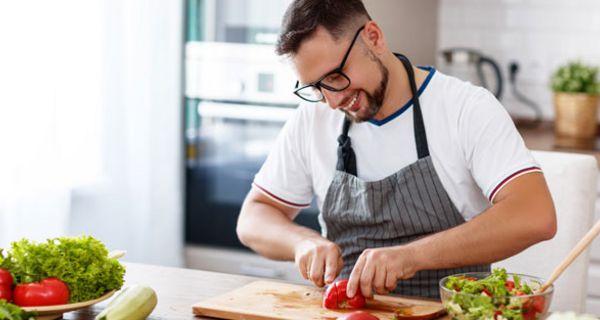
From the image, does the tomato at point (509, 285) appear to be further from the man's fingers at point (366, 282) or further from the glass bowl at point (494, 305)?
the man's fingers at point (366, 282)

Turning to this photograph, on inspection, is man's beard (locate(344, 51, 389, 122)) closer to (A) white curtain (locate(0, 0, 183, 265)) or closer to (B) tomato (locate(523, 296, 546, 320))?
(B) tomato (locate(523, 296, 546, 320))

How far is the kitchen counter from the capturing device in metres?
3.33

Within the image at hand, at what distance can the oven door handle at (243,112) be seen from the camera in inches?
151

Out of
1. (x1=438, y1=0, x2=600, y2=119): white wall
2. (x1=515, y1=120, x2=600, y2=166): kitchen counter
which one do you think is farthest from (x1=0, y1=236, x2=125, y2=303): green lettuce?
(x1=438, y1=0, x2=600, y2=119): white wall

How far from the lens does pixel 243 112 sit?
392cm

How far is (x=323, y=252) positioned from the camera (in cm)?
199

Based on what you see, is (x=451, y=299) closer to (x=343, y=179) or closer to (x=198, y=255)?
(x=343, y=179)

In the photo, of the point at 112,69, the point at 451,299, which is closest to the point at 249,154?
the point at 112,69

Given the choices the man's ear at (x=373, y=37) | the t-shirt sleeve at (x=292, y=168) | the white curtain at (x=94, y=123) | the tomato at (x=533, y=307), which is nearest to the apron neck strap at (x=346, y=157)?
the t-shirt sleeve at (x=292, y=168)

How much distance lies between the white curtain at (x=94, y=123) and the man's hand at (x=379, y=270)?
66.2 inches

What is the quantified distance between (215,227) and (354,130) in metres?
1.89

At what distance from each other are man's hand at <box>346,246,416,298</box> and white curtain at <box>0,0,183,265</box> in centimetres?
168

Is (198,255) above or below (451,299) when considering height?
below

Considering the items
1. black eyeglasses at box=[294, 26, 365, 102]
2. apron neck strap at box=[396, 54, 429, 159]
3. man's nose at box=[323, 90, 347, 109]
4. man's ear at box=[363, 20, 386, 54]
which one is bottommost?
apron neck strap at box=[396, 54, 429, 159]
